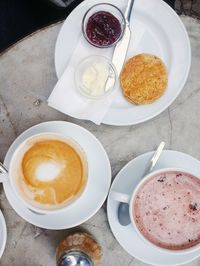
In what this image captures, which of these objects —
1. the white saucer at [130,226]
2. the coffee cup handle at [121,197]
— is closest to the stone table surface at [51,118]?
the white saucer at [130,226]

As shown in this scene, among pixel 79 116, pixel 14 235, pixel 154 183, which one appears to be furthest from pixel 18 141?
pixel 154 183

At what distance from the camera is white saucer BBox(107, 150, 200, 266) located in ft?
5.21

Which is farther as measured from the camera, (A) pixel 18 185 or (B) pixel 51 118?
(B) pixel 51 118

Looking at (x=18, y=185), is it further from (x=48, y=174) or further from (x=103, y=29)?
(x=103, y=29)

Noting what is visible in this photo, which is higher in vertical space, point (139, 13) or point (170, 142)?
point (139, 13)

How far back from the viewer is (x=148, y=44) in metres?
1.63

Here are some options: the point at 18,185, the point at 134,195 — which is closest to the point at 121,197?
the point at 134,195

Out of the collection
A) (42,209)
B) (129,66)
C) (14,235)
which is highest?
(129,66)

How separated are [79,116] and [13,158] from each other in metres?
0.23

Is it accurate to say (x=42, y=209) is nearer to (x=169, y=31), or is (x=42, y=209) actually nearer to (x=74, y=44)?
Answer: (x=74, y=44)

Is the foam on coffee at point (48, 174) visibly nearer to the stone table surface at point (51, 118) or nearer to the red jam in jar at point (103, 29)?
the stone table surface at point (51, 118)

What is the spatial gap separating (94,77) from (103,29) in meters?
0.15

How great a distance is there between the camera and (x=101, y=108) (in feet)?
5.19

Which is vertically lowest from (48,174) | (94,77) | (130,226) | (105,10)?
(130,226)
